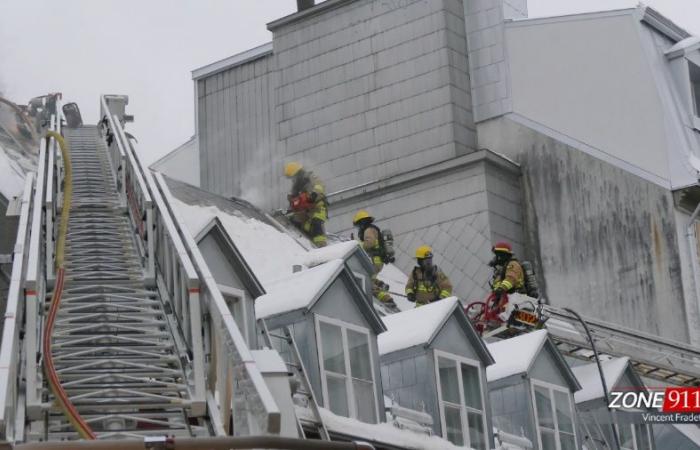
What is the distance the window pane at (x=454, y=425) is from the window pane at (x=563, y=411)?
2.64 metres

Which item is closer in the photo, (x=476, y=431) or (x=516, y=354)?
(x=476, y=431)

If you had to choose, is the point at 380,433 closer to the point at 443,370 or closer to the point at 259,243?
the point at 443,370

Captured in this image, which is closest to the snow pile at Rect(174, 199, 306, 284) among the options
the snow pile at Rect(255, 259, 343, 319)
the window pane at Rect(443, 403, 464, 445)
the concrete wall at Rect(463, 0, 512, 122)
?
the snow pile at Rect(255, 259, 343, 319)

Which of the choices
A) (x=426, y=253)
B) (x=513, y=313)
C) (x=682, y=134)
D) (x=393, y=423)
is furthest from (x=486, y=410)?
(x=682, y=134)

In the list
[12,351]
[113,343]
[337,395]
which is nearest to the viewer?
[12,351]

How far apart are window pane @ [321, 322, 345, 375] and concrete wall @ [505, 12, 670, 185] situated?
11.5 meters

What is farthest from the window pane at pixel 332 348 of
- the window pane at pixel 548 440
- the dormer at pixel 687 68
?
the dormer at pixel 687 68

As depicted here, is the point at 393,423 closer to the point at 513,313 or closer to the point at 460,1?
the point at 513,313

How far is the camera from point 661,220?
29484mm

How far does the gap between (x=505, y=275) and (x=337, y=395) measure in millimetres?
7356

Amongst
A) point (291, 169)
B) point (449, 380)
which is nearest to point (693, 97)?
point (291, 169)

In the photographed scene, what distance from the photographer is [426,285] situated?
2592 centimetres

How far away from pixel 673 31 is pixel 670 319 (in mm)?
5755

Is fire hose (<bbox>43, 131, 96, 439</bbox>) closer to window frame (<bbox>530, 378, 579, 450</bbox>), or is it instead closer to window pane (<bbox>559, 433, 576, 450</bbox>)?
window frame (<bbox>530, 378, 579, 450</bbox>)
